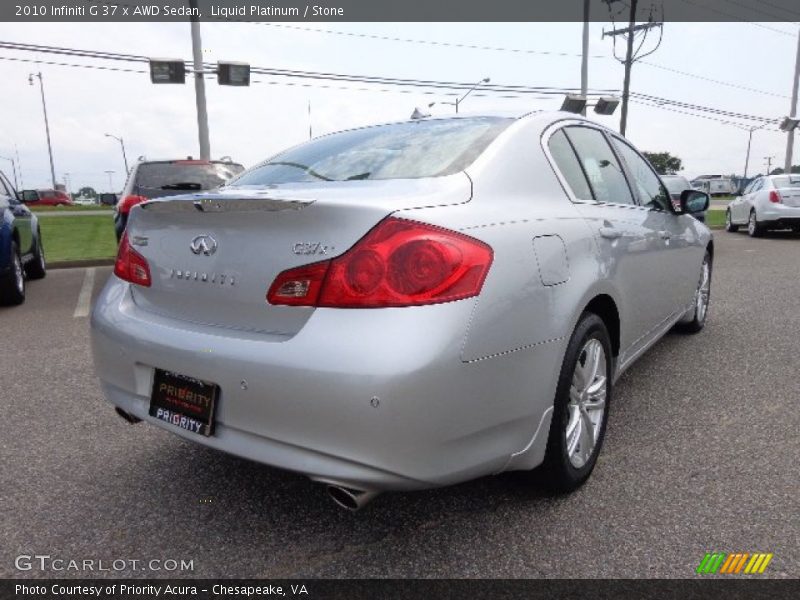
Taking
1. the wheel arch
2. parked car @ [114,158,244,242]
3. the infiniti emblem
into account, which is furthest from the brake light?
the wheel arch

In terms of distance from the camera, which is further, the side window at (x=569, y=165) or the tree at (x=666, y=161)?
the tree at (x=666, y=161)

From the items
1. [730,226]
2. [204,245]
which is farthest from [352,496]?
[730,226]

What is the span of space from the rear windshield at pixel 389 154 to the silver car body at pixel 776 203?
42.5 feet

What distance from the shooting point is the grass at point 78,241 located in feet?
33.3

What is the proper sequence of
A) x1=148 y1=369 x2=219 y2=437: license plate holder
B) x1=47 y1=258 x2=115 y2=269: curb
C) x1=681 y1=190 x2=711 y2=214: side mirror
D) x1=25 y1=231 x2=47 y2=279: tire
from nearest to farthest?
1. x1=148 y1=369 x2=219 y2=437: license plate holder
2. x1=681 y1=190 x2=711 y2=214: side mirror
3. x1=25 y1=231 x2=47 y2=279: tire
4. x1=47 y1=258 x2=115 y2=269: curb

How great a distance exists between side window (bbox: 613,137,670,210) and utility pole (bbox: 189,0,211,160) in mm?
12985

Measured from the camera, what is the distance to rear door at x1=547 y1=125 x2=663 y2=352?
2543mm

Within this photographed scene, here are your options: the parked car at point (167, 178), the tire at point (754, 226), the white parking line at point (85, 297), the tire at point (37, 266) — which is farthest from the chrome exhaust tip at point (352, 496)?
the tire at point (754, 226)

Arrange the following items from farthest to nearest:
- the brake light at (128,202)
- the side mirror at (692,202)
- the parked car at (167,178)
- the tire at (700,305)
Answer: the parked car at (167,178) → the brake light at (128,202) → the tire at (700,305) → the side mirror at (692,202)

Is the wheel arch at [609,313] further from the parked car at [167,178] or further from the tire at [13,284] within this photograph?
the tire at [13,284]

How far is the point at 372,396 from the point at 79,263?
356 inches

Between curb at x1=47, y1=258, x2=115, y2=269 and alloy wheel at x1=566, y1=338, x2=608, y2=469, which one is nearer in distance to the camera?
alloy wheel at x1=566, y1=338, x2=608, y2=469

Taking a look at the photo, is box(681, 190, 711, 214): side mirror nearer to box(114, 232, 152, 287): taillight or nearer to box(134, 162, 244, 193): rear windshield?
box(114, 232, 152, 287): taillight

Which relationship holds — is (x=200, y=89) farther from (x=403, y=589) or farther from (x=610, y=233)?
(x=403, y=589)
